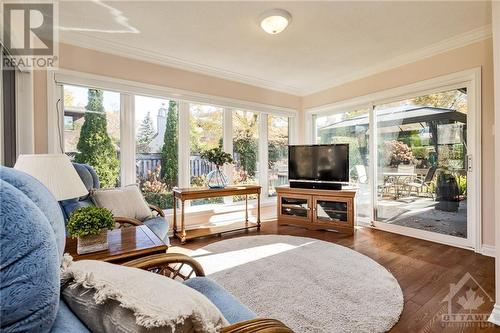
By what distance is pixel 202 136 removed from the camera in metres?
3.87

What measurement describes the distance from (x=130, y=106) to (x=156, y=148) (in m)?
0.65

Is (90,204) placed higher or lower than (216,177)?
lower

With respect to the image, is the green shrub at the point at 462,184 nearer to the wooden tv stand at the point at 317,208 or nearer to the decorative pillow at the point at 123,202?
the wooden tv stand at the point at 317,208

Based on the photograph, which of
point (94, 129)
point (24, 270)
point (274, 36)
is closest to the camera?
point (24, 270)

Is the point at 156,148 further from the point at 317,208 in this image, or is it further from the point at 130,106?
the point at 317,208

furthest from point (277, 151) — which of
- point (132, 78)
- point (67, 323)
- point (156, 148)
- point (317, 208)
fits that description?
→ point (67, 323)

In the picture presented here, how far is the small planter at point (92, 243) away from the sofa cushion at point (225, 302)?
0.54 m

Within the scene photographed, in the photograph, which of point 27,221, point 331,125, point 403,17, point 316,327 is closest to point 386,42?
point 403,17

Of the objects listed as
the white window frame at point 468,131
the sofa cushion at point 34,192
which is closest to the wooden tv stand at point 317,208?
the white window frame at point 468,131

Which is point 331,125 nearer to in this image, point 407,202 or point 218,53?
point 407,202

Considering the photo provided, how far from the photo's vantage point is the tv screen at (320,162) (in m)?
3.84

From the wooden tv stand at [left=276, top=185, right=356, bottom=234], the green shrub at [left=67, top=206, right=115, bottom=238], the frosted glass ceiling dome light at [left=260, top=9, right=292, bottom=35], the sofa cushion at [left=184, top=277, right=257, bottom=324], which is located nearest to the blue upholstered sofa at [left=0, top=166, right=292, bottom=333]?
the sofa cushion at [left=184, top=277, right=257, bottom=324]

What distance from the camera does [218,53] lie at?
324 centimetres

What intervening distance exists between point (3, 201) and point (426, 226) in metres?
4.18
